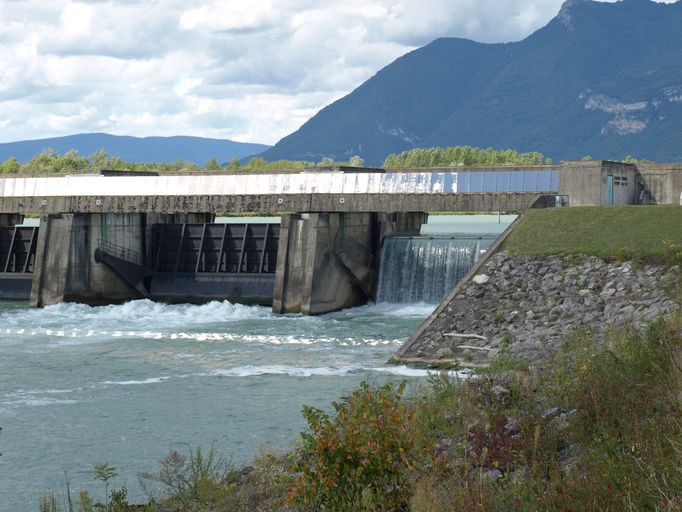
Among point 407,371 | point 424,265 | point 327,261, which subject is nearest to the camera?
point 407,371

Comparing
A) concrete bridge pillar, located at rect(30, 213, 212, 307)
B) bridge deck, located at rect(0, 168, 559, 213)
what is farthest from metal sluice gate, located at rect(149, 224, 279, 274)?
bridge deck, located at rect(0, 168, 559, 213)

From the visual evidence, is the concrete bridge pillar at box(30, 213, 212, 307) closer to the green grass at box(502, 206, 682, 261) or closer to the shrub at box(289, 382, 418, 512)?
the green grass at box(502, 206, 682, 261)

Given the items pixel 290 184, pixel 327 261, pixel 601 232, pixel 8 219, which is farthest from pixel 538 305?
pixel 8 219

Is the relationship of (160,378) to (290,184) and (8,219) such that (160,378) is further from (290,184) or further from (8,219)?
(8,219)

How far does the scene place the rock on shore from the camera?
25484 mm

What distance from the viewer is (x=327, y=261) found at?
41.6m

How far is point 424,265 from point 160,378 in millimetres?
17010

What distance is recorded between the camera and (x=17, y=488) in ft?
57.0

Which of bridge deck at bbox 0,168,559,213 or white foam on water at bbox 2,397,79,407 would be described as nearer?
white foam on water at bbox 2,397,79,407

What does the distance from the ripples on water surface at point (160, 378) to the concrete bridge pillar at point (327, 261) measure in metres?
0.94

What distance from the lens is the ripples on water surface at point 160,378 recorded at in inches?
769

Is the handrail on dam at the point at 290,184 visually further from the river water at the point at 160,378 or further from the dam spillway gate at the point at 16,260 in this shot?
the river water at the point at 160,378

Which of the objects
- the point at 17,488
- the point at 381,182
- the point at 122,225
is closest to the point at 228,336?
the point at 381,182

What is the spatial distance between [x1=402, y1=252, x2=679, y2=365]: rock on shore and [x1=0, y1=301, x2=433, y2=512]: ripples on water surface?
1.93 meters
